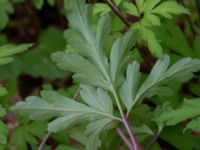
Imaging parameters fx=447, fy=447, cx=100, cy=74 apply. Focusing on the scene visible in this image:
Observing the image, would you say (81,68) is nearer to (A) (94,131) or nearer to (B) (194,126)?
(A) (94,131)

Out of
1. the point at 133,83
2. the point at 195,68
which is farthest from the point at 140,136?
the point at 195,68

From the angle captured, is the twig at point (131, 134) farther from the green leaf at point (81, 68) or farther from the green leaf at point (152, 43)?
the green leaf at point (152, 43)

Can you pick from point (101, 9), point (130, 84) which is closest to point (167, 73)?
point (130, 84)

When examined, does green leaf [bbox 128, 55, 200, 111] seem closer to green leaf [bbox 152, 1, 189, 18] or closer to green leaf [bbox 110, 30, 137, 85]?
green leaf [bbox 110, 30, 137, 85]

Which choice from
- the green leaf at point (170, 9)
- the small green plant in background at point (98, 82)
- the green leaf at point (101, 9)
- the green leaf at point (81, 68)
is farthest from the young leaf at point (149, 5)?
the green leaf at point (81, 68)

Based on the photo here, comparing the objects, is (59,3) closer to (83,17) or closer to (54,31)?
(54,31)

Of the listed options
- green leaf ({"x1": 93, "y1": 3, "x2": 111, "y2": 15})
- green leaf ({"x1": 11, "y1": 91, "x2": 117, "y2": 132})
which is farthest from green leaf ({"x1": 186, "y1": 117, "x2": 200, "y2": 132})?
green leaf ({"x1": 93, "y1": 3, "x2": 111, "y2": 15})
